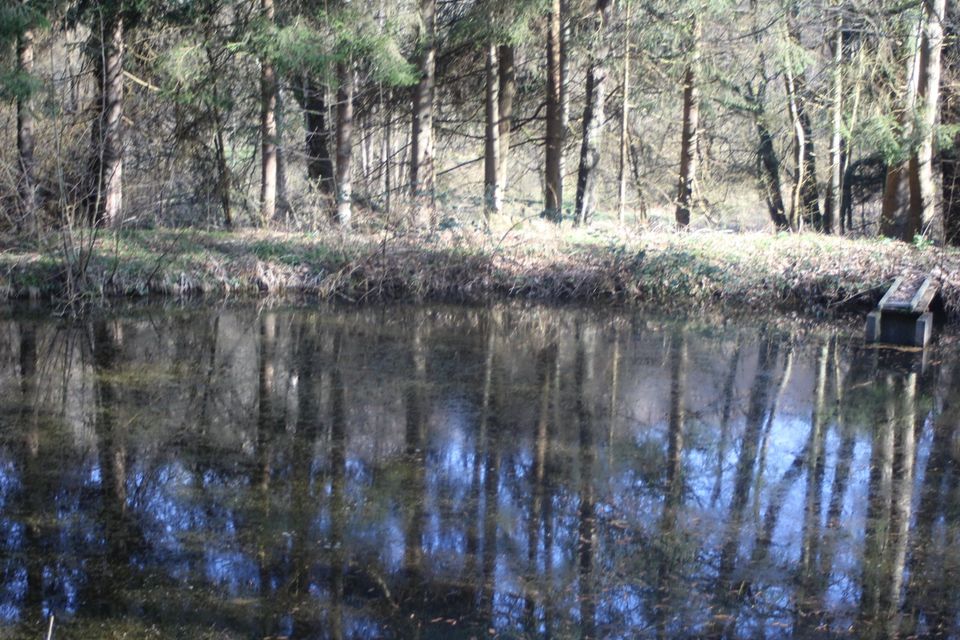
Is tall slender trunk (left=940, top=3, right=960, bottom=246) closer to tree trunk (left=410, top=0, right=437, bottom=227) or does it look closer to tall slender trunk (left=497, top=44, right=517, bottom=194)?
tall slender trunk (left=497, top=44, right=517, bottom=194)

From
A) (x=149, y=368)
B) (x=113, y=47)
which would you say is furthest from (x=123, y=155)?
(x=149, y=368)

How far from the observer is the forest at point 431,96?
52.7ft

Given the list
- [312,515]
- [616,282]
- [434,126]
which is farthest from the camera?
[434,126]

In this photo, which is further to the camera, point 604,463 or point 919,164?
point 919,164

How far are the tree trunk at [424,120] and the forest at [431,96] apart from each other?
0.05 m

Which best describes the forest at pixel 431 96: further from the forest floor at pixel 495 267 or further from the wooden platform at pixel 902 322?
the wooden platform at pixel 902 322

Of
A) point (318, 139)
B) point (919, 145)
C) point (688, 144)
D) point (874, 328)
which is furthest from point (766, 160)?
point (874, 328)

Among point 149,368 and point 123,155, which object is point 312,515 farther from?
point 123,155

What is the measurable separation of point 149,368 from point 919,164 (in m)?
13.1

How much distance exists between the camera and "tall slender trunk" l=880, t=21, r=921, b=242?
17172mm

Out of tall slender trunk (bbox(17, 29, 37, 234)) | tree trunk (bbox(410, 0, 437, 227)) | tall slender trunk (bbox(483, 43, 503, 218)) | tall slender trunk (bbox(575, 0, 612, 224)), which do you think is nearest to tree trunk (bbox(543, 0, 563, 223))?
tall slender trunk (bbox(575, 0, 612, 224))

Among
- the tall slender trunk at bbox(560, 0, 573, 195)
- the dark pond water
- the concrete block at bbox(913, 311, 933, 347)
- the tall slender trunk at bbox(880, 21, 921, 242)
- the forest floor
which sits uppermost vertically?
the tall slender trunk at bbox(560, 0, 573, 195)

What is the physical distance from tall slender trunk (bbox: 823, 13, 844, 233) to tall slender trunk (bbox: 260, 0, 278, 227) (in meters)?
10.1

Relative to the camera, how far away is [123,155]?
17281 millimetres
